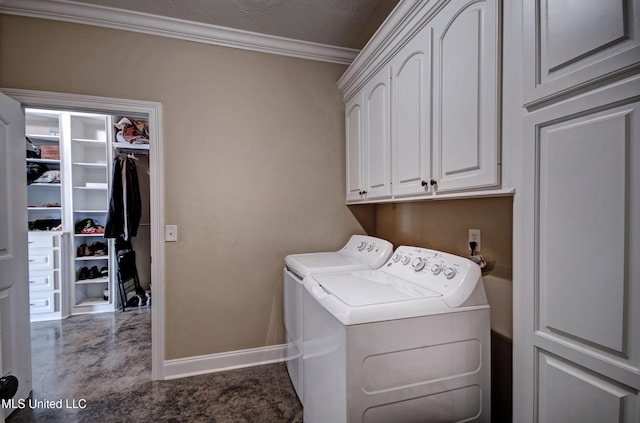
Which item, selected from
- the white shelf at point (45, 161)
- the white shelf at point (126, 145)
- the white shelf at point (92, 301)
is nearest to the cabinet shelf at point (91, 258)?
the white shelf at point (92, 301)

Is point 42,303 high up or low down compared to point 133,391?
up

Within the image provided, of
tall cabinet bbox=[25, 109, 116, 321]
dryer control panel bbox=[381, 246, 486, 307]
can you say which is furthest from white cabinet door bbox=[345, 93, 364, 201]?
tall cabinet bbox=[25, 109, 116, 321]

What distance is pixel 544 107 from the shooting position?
0.85m

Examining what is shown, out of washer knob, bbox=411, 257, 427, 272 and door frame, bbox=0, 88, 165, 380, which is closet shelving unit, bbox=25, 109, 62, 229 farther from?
washer knob, bbox=411, 257, 427, 272

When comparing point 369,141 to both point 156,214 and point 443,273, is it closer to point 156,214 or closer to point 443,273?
point 443,273

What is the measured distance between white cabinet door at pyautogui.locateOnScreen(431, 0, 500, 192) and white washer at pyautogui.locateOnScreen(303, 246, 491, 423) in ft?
1.29

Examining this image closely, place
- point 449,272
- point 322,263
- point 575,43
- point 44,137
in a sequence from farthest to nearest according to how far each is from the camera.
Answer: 1. point 44,137
2. point 322,263
3. point 449,272
4. point 575,43

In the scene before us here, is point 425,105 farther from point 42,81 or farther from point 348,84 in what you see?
point 42,81

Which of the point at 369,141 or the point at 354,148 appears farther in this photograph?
the point at 354,148

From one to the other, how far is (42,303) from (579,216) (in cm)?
452

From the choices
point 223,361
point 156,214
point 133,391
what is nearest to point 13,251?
point 156,214

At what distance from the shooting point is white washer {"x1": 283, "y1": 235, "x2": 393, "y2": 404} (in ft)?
5.48

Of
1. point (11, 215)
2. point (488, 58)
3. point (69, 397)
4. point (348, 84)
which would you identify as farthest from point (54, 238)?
point (488, 58)

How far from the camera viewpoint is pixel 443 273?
1241mm
